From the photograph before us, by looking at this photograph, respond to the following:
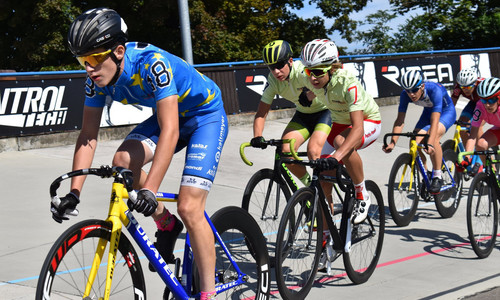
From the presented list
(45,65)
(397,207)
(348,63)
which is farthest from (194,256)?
(45,65)

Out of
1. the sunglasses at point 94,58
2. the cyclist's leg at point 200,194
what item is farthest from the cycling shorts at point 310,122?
the sunglasses at point 94,58

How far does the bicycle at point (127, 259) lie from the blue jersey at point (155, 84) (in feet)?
1.83

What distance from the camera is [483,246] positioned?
700 centimetres

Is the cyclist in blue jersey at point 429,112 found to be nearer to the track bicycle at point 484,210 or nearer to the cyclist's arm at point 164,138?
the track bicycle at point 484,210

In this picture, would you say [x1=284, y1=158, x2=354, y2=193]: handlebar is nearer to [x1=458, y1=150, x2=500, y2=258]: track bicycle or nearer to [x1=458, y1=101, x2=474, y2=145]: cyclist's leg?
[x1=458, y1=150, x2=500, y2=258]: track bicycle

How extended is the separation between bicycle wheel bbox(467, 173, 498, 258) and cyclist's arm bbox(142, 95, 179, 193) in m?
3.94

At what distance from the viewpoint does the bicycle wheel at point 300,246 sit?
5.22m

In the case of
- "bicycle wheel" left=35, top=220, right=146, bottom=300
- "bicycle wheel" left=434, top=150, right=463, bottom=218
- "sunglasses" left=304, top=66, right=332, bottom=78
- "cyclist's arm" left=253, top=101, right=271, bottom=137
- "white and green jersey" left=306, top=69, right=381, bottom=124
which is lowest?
"bicycle wheel" left=434, top=150, right=463, bottom=218

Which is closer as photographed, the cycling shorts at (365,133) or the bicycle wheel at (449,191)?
the cycling shorts at (365,133)

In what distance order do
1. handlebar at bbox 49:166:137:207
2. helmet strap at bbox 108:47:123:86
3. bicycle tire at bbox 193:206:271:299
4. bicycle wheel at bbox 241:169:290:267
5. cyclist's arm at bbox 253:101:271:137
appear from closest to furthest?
handlebar at bbox 49:166:137:207, helmet strap at bbox 108:47:123:86, bicycle tire at bbox 193:206:271:299, bicycle wheel at bbox 241:169:290:267, cyclist's arm at bbox 253:101:271:137

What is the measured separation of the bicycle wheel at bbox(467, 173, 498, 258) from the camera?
22.4ft

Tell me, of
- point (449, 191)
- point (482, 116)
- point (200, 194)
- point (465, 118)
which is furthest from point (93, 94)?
point (465, 118)

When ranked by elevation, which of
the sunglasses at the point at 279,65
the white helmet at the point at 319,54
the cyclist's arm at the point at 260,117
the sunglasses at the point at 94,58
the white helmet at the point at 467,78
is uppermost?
the sunglasses at the point at 94,58

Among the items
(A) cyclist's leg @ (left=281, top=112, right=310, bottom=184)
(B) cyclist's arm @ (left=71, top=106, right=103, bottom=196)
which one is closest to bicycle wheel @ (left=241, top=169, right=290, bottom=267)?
(A) cyclist's leg @ (left=281, top=112, right=310, bottom=184)
